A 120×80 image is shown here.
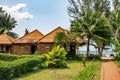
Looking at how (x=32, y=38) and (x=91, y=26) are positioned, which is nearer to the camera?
(x=91, y=26)

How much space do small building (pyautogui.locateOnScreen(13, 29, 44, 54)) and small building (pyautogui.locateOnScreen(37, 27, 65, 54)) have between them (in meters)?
1.53

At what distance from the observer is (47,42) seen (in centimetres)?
4309

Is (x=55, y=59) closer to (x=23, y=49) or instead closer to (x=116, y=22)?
(x=116, y=22)

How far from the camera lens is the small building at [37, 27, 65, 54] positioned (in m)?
43.2

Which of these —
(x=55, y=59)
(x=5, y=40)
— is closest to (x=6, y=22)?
(x=5, y=40)

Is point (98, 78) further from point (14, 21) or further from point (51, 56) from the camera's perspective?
point (14, 21)

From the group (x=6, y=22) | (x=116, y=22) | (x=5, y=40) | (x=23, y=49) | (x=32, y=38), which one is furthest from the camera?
(x=6, y=22)

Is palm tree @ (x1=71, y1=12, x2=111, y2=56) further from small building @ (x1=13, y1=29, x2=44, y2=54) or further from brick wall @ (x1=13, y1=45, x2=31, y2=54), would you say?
brick wall @ (x1=13, y1=45, x2=31, y2=54)

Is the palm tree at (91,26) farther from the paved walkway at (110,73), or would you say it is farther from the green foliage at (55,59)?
the green foliage at (55,59)

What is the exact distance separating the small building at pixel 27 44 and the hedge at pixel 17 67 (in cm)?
1698

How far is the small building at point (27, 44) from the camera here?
45375 mm

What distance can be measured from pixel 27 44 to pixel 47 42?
3972 mm

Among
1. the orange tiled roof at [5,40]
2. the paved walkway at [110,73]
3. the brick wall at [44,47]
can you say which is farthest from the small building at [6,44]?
the paved walkway at [110,73]

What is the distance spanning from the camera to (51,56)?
2733cm
